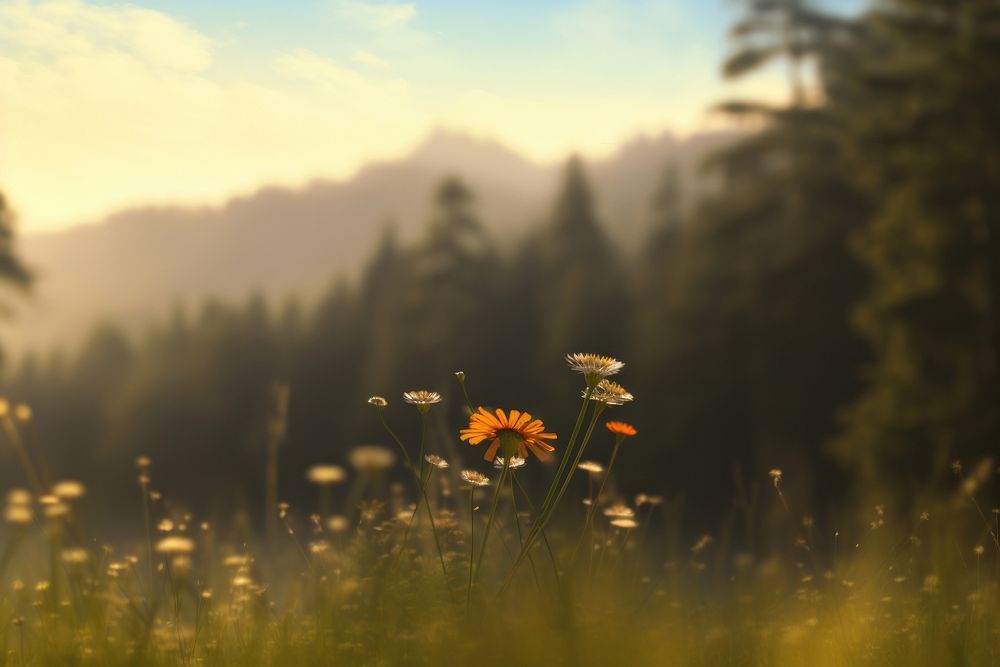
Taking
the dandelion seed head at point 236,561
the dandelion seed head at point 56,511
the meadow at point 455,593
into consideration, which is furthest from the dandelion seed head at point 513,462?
the dandelion seed head at point 56,511

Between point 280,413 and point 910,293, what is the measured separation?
40.4 ft

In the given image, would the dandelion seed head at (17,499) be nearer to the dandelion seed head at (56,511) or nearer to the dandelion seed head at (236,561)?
the dandelion seed head at (56,511)

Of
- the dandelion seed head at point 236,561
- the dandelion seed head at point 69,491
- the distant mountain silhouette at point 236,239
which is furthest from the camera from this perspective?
the distant mountain silhouette at point 236,239

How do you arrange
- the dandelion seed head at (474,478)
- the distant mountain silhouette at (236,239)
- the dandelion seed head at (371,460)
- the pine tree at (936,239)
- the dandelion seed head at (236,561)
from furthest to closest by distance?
the distant mountain silhouette at (236,239) → the pine tree at (936,239) → the dandelion seed head at (236,561) → the dandelion seed head at (474,478) → the dandelion seed head at (371,460)

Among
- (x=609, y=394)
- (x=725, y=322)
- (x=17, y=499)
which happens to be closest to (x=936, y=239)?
(x=725, y=322)

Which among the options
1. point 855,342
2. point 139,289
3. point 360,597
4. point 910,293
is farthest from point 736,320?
point 139,289

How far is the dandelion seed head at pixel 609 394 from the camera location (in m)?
2.11

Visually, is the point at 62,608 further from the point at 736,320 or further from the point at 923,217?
the point at 736,320

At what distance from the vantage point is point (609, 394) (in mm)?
2176

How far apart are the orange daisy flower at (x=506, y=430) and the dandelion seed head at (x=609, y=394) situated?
14 centimetres

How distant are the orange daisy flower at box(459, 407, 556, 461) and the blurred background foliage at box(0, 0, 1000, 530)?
688mm

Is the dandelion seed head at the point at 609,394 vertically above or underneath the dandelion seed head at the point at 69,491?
above

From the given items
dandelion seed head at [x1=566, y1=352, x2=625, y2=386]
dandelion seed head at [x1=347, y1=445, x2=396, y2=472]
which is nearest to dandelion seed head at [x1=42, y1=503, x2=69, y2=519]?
dandelion seed head at [x1=347, y1=445, x2=396, y2=472]

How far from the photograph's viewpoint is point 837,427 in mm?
20328
